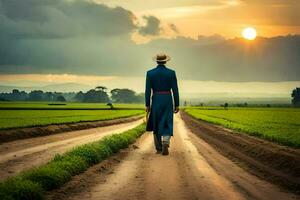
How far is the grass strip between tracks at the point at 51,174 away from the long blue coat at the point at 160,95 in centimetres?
190

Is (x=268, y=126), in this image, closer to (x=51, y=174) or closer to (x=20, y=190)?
(x=51, y=174)

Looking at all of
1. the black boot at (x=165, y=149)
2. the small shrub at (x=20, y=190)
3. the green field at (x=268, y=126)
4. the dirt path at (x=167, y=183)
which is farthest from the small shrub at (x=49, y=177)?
the green field at (x=268, y=126)

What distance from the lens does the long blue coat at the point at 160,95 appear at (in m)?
16.9

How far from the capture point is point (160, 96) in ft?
56.1

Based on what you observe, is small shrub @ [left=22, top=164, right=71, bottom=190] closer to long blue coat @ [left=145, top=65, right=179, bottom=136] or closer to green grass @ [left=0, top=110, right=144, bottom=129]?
long blue coat @ [left=145, top=65, right=179, bottom=136]

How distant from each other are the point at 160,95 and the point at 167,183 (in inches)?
275

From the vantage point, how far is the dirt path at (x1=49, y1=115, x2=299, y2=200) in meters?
9.08

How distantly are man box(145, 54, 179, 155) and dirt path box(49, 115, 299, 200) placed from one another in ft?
7.68

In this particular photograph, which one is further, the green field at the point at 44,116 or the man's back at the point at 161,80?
the green field at the point at 44,116

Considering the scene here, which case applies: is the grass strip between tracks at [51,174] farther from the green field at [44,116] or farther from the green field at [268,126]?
the green field at [44,116]

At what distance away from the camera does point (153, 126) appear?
17.1 metres

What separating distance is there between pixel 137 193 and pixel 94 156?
5598 millimetres

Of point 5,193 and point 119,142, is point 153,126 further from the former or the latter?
point 5,193

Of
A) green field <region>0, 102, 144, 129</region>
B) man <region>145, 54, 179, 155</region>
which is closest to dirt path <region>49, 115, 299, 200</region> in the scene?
man <region>145, 54, 179, 155</region>
